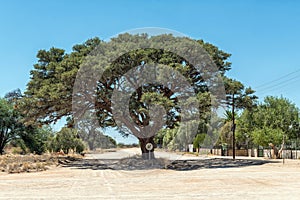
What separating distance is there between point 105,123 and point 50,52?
270 inches

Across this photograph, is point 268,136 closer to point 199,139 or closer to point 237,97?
point 237,97

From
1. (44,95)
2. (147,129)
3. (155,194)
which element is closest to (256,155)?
(147,129)

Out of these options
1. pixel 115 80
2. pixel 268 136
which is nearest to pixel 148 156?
pixel 115 80

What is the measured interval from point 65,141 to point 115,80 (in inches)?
958

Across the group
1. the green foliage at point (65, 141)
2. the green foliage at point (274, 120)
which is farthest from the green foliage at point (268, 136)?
the green foliage at point (65, 141)

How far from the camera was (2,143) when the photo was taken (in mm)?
43562

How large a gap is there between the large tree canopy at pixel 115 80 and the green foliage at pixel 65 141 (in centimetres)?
1859

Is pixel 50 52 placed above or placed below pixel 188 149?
above

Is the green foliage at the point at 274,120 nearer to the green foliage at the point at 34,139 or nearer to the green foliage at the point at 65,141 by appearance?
the green foliage at the point at 65,141

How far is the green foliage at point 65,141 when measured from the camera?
4538 centimetres

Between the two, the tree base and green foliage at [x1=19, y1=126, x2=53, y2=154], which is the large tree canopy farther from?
green foliage at [x1=19, y1=126, x2=53, y2=154]

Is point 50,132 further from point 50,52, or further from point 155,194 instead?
point 155,194

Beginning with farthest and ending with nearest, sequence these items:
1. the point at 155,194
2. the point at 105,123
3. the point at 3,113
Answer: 1. the point at 3,113
2. the point at 105,123
3. the point at 155,194

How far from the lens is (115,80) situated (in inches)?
949
